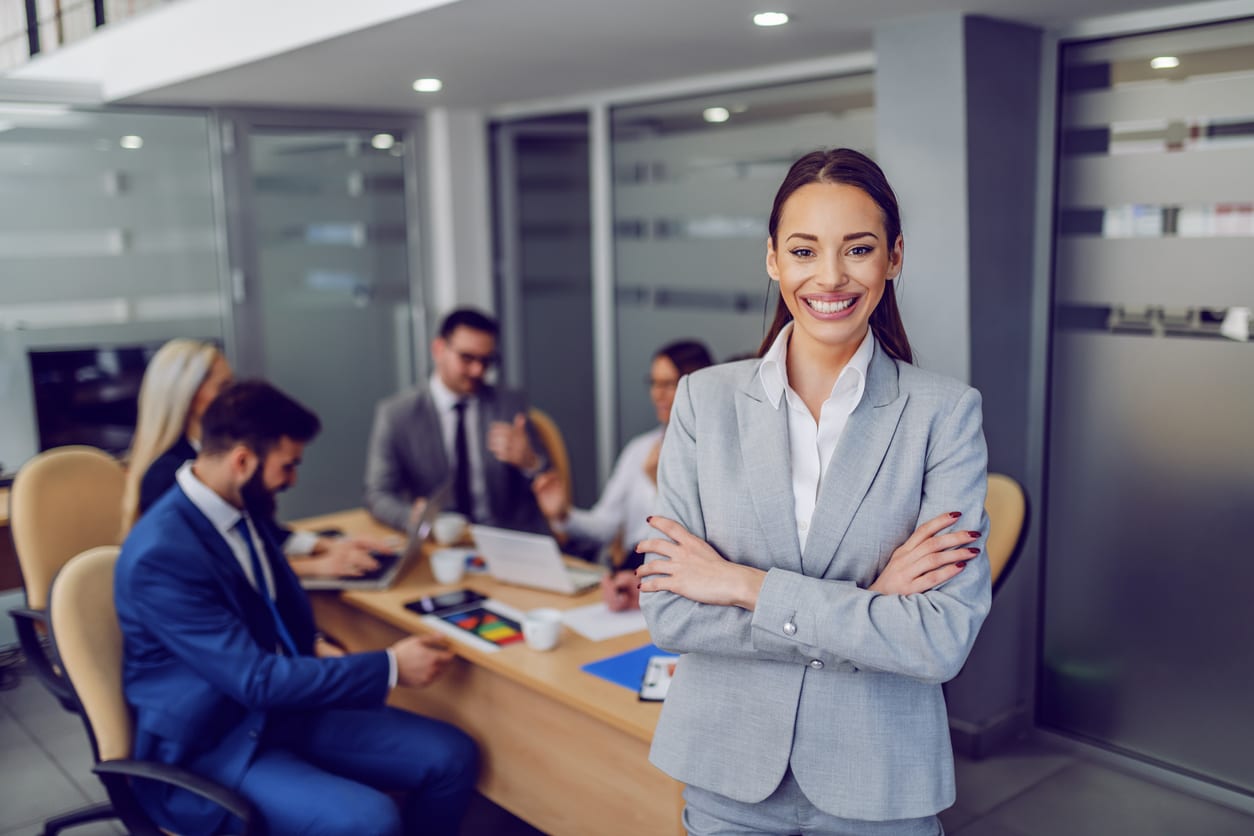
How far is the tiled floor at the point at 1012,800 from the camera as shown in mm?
3143

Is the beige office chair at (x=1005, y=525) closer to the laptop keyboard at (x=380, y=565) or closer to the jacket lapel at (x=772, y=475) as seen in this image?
the jacket lapel at (x=772, y=475)

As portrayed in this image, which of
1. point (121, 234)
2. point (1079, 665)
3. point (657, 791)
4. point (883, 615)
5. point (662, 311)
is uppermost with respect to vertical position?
point (121, 234)

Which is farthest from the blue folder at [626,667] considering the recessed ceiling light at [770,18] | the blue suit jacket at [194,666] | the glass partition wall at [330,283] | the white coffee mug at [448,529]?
the glass partition wall at [330,283]

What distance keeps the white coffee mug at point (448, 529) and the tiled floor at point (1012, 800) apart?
2.68ft

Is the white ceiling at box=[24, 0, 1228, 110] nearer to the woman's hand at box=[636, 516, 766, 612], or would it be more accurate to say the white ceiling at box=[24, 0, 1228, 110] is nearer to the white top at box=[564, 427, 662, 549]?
the white top at box=[564, 427, 662, 549]

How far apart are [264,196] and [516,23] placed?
2401 mm

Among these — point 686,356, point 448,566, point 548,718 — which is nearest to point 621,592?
point 548,718

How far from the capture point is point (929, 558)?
59.7 inches

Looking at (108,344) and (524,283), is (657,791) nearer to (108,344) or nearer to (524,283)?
(108,344)

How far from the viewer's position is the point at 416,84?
446 centimetres

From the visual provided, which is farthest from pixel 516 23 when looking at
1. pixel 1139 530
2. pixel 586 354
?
pixel 586 354

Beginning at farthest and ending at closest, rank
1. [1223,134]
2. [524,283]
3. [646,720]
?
[524,283] → [1223,134] → [646,720]

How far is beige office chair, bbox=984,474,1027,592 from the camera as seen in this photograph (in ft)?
9.68

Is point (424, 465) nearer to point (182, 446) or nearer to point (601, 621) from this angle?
point (182, 446)
